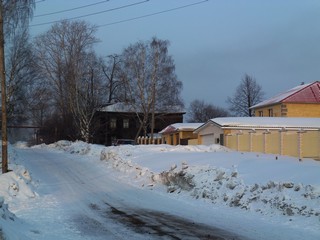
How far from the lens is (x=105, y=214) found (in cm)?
1301

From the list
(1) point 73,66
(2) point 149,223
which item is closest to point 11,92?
(1) point 73,66

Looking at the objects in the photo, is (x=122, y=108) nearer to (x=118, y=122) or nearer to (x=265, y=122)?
(x=118, y=122)

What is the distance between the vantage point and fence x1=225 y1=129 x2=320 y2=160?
33.4 m

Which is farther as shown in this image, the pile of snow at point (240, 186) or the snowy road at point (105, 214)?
the pile of snow at point (240, 186)

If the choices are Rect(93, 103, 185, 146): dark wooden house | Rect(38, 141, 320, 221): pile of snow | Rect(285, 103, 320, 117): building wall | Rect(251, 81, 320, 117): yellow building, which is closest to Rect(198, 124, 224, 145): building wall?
Rect(38, 141, 320, 221): pile of snow

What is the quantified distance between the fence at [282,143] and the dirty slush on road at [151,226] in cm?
2144

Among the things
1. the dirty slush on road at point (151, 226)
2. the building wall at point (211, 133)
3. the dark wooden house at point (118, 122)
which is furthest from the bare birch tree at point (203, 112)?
the dirty slush on road at point (151, 226)

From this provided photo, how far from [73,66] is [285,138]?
3723cm

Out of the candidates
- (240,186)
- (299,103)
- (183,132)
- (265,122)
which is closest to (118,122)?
(183,132)

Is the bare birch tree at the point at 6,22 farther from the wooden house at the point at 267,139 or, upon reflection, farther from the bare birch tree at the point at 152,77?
the bare birch tree at the point at 152,77

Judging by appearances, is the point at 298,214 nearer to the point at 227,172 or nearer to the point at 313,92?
the point at 227,172

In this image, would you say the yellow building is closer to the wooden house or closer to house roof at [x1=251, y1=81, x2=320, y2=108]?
house roof at [x1=251, y1=81, x2=320, y2=108]

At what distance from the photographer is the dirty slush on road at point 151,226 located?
9.78m

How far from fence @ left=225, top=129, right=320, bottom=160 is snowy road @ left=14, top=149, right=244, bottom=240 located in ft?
49.2
